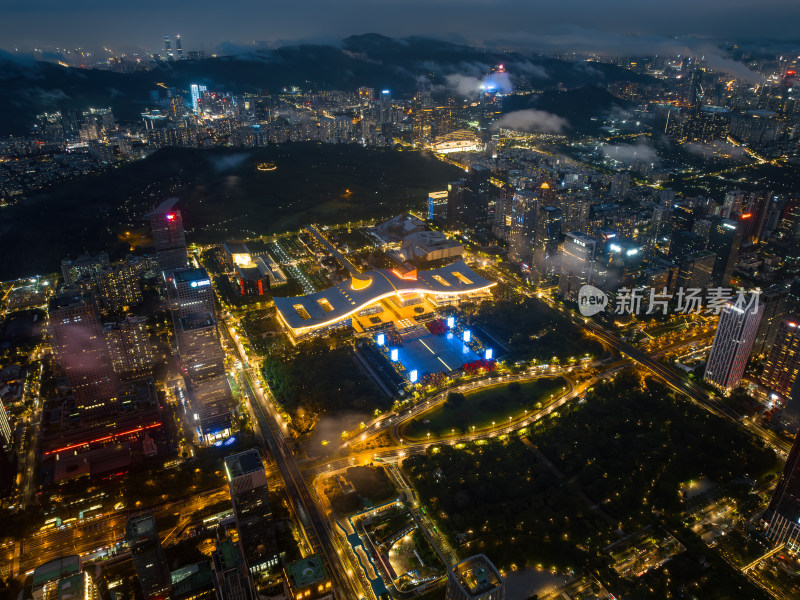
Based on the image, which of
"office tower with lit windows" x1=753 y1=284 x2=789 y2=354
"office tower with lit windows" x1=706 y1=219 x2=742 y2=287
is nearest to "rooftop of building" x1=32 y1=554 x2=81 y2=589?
"office tower with lit windows" x1=753 y1=284 x2=789 y2=354

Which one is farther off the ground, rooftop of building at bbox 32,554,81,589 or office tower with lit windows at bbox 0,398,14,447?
rooftop of building at bbox 32,554,81,589

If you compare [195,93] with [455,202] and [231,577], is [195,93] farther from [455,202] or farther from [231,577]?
[231,577]

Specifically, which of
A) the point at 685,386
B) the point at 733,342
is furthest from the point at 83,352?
the point at 733,342

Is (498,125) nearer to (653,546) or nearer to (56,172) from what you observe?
(56,172)

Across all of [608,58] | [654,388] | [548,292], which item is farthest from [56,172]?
[608,58]

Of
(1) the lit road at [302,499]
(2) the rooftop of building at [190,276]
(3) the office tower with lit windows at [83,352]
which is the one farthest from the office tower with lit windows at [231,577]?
(2) the rooftop of building at [190,276]

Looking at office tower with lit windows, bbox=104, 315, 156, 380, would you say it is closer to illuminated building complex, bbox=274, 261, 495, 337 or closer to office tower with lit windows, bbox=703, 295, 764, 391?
illuminated building complex, bbox=274, 261, 495, 337
